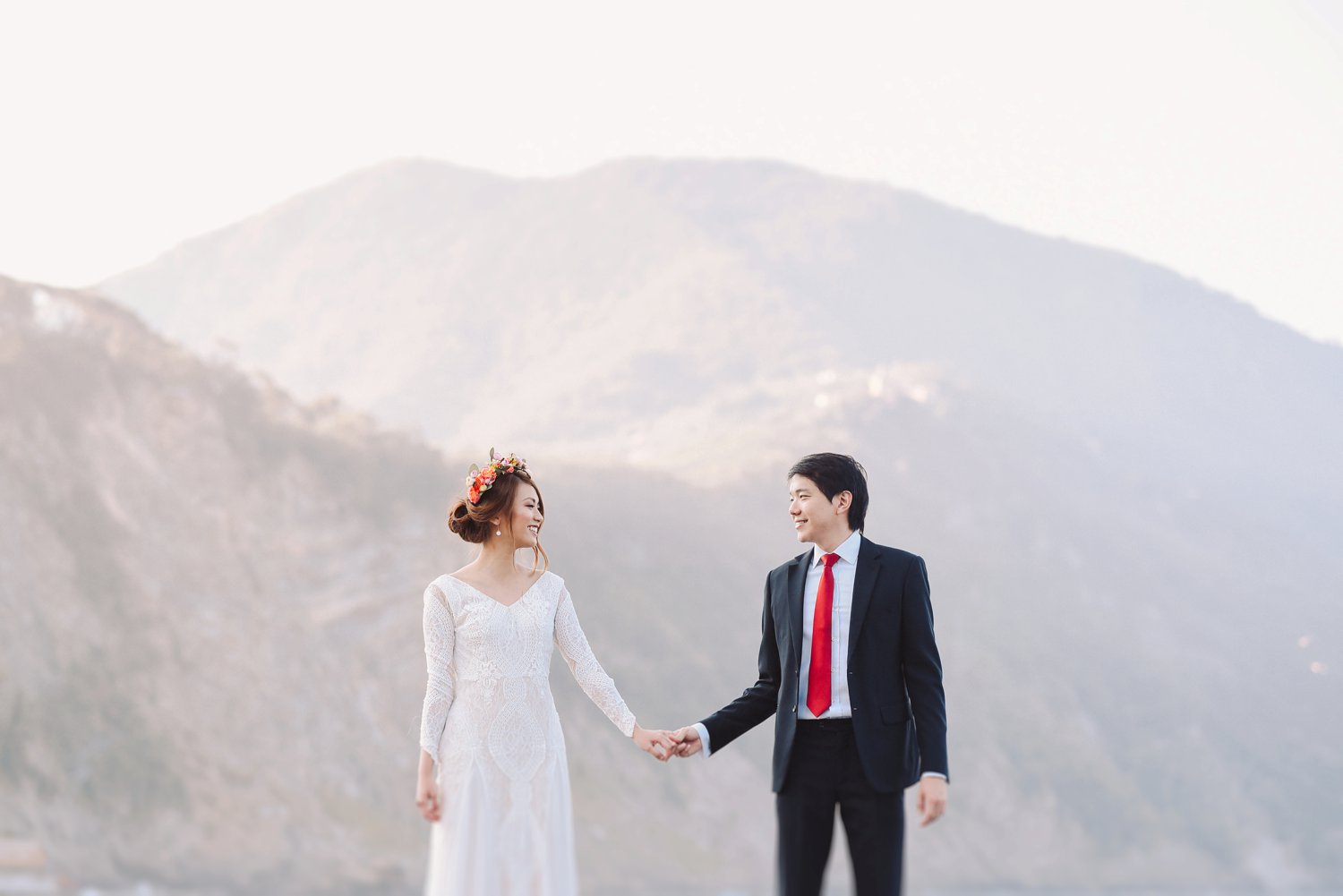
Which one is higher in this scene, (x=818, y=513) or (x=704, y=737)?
(x=818, y=513)

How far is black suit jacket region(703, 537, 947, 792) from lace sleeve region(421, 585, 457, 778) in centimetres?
129

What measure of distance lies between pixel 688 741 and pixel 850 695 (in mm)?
892

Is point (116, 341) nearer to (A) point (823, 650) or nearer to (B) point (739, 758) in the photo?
(B) point (739, 758)

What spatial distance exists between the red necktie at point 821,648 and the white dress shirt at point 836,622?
0.01m

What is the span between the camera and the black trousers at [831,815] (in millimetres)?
5438

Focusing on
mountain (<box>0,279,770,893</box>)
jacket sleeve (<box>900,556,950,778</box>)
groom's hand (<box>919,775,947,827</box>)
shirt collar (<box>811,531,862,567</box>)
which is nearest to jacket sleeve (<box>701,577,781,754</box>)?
shirt collar (<box>811,531,862,567</box>)

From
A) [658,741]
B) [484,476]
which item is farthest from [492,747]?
[484,476]

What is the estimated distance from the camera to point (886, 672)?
5.53m

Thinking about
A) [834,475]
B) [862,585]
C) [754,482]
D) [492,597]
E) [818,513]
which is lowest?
[862,585]

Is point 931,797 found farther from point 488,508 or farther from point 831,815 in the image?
point 488,508

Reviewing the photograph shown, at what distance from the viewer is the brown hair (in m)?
6.05

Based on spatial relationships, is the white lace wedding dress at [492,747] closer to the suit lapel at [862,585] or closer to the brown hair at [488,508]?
the brown hair at [488,508]

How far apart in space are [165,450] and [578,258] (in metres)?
112

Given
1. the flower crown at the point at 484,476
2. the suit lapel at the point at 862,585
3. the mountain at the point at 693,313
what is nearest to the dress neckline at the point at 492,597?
the flower crown at the point at 484,476
